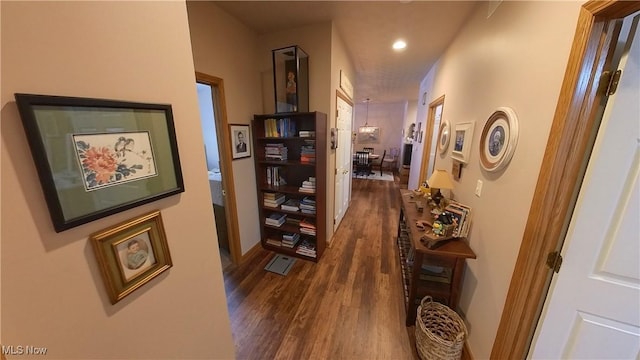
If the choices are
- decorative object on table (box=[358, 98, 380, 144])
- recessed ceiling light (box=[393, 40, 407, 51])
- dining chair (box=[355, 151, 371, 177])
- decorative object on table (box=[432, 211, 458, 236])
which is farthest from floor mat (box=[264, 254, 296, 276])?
decorative object on table (box=[358, 98, 380, 144])

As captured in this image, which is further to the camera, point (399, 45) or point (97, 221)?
point (399, 45)

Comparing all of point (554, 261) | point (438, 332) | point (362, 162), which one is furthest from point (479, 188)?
point (362, 162)

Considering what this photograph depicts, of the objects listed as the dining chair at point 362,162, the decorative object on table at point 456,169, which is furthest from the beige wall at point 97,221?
the dining chair at point 362,162

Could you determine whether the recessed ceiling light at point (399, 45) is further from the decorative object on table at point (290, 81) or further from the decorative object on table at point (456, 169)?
the decorative object on table at point (456, 169)

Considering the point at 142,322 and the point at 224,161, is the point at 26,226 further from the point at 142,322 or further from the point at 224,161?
the point at 224,161

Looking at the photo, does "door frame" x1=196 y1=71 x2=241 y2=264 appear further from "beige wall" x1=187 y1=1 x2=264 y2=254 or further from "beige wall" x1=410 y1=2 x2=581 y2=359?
"beige wall" x1=410 y1=2 x2=581 y2=359

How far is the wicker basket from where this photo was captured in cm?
131

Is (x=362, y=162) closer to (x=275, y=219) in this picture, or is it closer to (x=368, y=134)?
(x=368, y=134)

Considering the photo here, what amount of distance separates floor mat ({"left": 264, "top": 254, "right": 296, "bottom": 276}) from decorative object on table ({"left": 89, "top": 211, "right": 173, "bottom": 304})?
5.55ft

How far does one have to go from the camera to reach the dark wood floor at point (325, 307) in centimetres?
153

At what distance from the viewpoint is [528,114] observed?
3.56 feet

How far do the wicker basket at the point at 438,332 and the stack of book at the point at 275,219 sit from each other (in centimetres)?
171

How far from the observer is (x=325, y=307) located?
1869 millimetres

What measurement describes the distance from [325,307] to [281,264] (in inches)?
30.8
